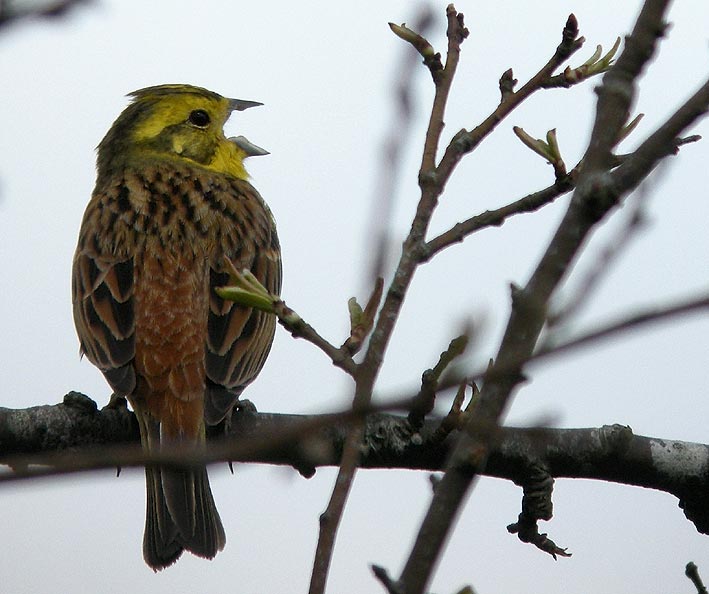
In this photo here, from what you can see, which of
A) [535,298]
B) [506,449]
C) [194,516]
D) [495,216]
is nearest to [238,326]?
[194,516]

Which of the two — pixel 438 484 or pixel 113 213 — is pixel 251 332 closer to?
pixel 113 213

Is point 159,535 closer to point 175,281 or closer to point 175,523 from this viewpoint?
point 175,523

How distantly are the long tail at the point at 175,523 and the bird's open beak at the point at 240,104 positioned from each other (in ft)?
8.23

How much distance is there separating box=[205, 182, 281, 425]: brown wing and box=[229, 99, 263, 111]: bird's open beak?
2.88ft

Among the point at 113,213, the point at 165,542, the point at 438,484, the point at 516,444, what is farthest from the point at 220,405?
the point at 438,484

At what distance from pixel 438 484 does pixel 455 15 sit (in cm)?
139

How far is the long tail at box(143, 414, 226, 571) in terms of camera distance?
4129mm

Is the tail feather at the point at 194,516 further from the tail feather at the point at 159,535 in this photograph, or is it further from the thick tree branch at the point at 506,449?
the thick tree branch at the point at 506,449

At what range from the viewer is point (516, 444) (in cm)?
375

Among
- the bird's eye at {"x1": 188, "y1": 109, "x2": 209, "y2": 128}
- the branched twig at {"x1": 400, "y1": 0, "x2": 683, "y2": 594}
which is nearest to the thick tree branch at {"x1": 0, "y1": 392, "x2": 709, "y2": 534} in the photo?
the branched twig at {"x1": 400, "y1": 0, "x2": 683, "y2": 594}

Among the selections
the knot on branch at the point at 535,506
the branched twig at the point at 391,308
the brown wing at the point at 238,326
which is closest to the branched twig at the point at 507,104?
the branched twig at the point at 391,308

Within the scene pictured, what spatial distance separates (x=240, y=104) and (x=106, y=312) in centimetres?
198

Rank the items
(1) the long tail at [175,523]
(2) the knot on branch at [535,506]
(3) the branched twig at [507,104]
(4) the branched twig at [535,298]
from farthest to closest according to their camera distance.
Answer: (1) the long tail at [175,523]
(2) the knot on branch at [535,506]
(3) the branched twig at [507,104]
(4) the branched twig at [535,298]

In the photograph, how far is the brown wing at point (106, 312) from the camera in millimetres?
4320
